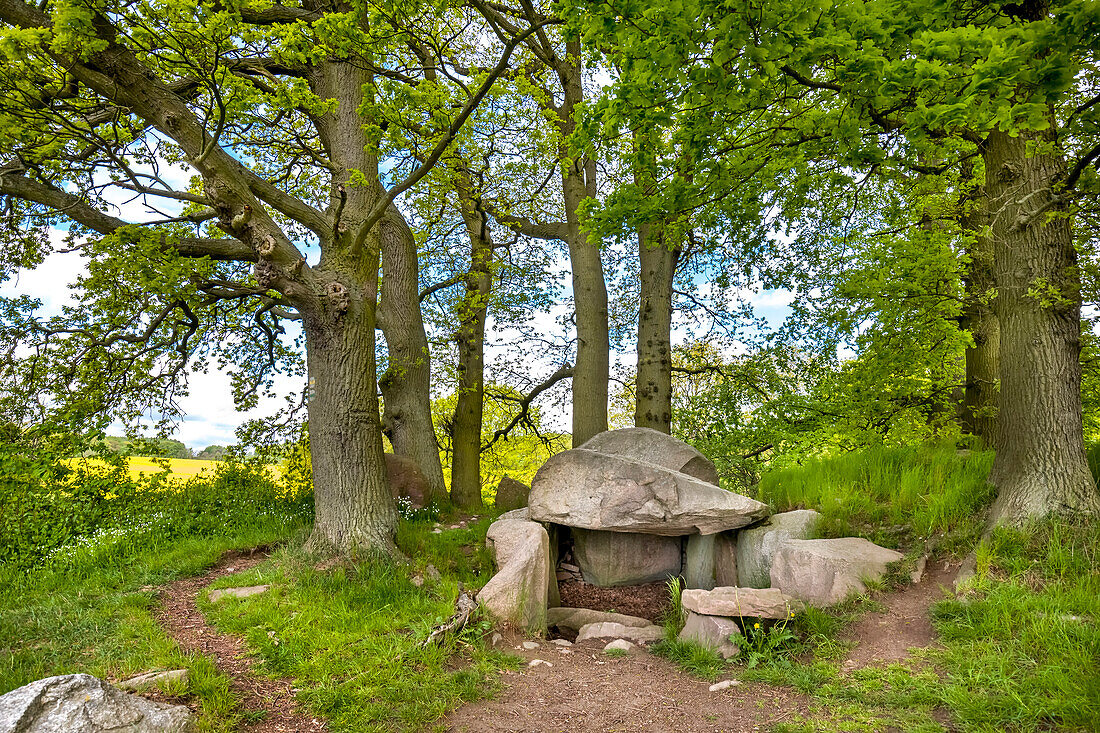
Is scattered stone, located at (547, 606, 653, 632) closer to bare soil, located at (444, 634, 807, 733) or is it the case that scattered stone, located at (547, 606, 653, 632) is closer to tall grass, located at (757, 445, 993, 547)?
bare soil, located at (444, 634, 807, 733)

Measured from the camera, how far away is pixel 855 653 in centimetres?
536

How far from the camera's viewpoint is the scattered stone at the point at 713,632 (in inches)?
225

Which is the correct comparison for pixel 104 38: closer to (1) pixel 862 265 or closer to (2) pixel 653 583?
(2) pixel 653 583

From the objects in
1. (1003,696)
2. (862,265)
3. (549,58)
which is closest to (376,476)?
(1003,696)

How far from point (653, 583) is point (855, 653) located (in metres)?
3.34

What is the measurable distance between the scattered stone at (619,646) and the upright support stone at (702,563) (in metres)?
1.91

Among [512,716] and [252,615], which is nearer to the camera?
[512,716]

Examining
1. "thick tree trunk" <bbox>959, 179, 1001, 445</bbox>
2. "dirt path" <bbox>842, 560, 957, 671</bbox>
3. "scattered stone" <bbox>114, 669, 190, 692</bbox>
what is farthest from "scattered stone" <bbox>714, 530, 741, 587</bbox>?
"scattered stone" <bbox>114, 669, 190, 692</bbox>

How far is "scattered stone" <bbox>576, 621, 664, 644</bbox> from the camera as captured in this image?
6523 mm

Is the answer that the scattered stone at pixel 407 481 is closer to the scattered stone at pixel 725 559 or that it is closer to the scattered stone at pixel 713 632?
the scattered stone at pixel 725 559

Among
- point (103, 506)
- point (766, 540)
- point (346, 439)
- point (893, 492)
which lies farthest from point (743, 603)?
point (103, 506)

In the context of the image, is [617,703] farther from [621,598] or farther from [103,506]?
[103,506]

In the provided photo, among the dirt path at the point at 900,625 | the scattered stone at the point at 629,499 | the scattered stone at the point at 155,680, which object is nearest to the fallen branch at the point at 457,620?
the scattered stone at the point at 155,680

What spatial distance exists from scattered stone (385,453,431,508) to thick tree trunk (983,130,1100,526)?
766cm
